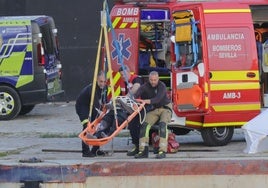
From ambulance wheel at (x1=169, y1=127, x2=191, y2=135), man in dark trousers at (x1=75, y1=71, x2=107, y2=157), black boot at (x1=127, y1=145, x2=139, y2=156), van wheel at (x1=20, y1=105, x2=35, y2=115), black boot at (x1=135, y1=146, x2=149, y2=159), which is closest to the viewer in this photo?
black boot at (x1=135, y1=146, x2=149, y2=159)

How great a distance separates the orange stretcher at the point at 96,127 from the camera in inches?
432

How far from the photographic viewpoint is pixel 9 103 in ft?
57.9

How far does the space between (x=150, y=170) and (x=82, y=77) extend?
11.0 meters

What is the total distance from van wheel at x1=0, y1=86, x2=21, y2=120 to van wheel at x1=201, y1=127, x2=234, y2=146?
598 cm

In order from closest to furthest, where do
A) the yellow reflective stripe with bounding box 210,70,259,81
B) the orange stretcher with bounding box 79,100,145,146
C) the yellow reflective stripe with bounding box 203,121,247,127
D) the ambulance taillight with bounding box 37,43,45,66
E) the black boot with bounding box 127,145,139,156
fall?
the orange stretcher with bounding box 79,100,145,146, the black boot with bounding box 127,145,139,156, the yellow reflective stripe with bounding box 210,70,259,81, the yellow reflective stripe with bounding box 203,121,247,127, the ambulance taillight with bounding box 37,43,45,66

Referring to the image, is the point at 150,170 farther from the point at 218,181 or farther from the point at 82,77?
the point at 82,77

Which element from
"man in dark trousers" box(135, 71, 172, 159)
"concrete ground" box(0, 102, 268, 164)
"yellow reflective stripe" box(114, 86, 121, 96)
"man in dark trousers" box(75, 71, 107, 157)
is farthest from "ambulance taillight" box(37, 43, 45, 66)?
"man in dark trousers" box(135, 71, 172, 159)

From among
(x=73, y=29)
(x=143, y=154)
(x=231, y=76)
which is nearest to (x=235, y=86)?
(x=231, y=76)

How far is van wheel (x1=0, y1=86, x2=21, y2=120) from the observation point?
57.8ft

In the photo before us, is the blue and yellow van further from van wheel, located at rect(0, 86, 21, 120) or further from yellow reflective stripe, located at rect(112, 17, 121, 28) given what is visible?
yellow reflective stripe, located at rect(112, 17, 121, 28)

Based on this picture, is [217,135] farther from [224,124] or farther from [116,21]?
[116,21]

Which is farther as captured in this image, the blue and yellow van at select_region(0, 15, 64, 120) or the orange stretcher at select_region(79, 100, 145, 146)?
the blue and yellow van at select_region(0, 15, 64, 120)

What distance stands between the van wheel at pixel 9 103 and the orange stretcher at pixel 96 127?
6306mm

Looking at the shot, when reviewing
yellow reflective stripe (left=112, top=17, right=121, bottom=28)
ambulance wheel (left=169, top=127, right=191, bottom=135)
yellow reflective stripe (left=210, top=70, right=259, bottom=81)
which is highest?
yellow reflective stripe (left=112, top=17, right=121, bottom=28)
